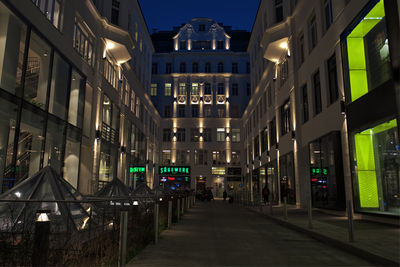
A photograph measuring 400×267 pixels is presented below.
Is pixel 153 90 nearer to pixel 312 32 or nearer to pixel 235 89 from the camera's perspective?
pixel 235 89

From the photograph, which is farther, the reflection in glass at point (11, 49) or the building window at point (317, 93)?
the building window at point (317, 93)

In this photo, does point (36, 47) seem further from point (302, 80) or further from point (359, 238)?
point (302, 80)

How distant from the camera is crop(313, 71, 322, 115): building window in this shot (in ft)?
69.5

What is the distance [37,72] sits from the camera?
54.1 feet

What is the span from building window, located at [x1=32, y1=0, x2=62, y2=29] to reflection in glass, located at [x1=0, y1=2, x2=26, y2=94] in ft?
7.26

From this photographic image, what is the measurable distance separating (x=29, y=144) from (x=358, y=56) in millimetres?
16174

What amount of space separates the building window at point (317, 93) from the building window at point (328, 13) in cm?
312

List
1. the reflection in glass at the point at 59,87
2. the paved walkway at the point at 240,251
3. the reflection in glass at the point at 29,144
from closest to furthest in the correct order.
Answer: the paved walkway at the point at 240,251
the reflection in glass at the point at 29,144
the reflection in glass at the point at 59,87

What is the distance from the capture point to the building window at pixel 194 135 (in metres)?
58.4

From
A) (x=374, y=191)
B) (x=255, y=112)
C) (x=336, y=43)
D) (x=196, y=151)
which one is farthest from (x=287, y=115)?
(x=196, y=151)

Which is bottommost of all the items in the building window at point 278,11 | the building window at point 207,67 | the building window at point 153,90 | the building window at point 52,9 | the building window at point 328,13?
the building window at point 52,9

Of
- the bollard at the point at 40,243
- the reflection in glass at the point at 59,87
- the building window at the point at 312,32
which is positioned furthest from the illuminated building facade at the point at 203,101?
the bollard at the point at 40,243

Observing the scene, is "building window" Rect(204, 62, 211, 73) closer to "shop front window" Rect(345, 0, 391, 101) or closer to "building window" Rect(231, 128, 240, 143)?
"building window" Rect(231, 128, 240, 143)

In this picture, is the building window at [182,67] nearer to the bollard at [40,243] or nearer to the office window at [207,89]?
the office window at [207,89]
